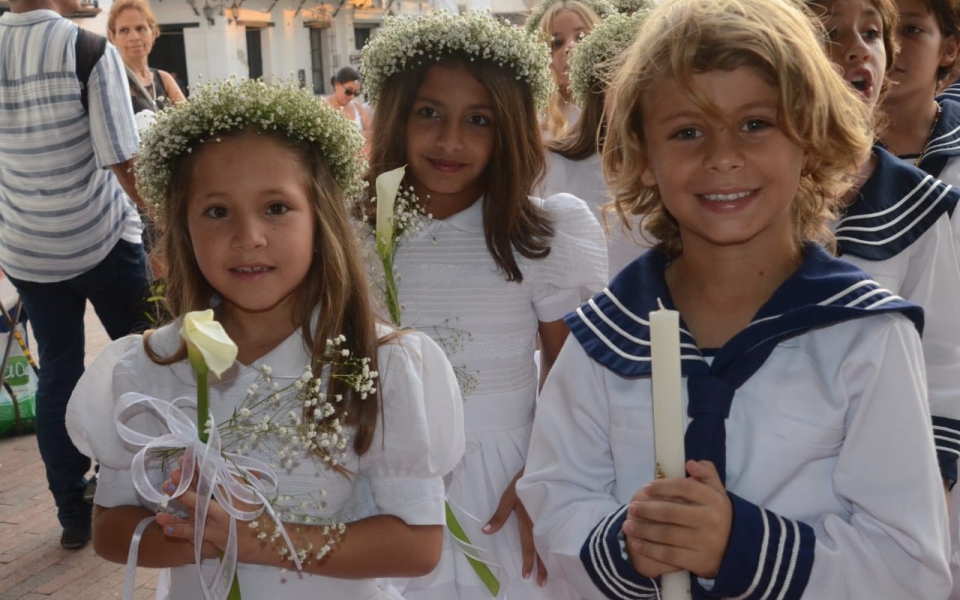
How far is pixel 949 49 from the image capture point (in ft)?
9.52

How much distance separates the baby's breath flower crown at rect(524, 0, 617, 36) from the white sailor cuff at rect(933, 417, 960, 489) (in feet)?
9.19

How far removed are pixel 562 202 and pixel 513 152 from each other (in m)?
0.21

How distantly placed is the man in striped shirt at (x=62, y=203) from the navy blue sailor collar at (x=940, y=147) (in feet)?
9.15

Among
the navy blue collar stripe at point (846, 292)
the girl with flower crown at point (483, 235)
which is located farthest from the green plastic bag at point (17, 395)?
the navy blue collar stripe at point (846, 292)

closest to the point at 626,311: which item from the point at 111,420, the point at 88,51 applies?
the point at 111,420

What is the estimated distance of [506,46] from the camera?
274cm

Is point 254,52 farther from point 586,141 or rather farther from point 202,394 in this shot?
point 202,394

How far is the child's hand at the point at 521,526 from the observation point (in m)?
2.50

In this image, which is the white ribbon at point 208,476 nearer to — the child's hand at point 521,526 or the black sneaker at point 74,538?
A: the child's hand at point 521,526

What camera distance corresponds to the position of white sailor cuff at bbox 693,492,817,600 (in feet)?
4.92

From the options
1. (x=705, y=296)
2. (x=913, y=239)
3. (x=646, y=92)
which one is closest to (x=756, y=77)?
(x=646, y=92)

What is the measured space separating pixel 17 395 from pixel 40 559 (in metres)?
1.72

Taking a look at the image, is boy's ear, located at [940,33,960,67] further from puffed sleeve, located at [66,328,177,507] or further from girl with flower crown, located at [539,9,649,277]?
puffed sleeve, located at [66,328,177,507]

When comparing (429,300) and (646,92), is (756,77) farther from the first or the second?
(429,300)
